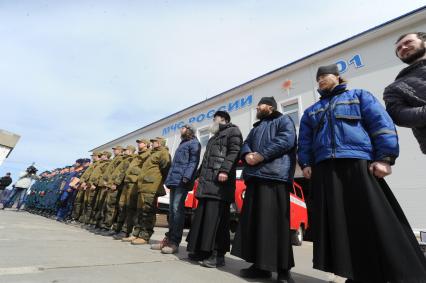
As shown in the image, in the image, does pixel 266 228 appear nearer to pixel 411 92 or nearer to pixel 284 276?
pixel 284 276

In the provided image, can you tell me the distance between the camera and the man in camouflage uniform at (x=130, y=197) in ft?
16.4

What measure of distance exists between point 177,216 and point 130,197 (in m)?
1.52

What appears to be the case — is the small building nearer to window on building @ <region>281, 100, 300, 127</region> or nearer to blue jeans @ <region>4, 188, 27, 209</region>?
window on building @ <region>281, 100, 300, 127</region>

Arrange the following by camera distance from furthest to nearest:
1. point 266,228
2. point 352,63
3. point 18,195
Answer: point 18,195 < point 352,63 < point 266,228

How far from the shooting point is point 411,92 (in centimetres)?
196

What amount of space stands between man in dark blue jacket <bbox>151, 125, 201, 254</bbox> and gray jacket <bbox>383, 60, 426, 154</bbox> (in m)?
2.71

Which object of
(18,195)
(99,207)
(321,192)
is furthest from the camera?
(18,195)

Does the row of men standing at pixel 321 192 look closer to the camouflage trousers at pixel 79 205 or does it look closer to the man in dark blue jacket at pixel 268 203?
the man in dark blue jacket at pixel 268 203

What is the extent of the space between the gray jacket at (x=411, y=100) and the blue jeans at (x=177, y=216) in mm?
2882

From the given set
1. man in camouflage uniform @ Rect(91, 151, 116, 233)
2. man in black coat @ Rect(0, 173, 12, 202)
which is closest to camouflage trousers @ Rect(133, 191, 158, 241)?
man in camouflage uniform @ Rect(91, 151, 116, 233)

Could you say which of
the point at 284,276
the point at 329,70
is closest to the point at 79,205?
the point at 284,276

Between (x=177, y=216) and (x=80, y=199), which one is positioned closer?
(x=177, y=216)

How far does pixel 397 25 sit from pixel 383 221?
9.91m

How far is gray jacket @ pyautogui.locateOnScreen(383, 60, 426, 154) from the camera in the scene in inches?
73.3
